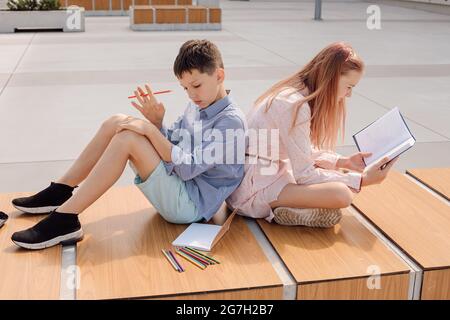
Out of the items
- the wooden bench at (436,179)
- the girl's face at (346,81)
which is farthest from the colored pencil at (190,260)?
the wooden bench at (436,179)

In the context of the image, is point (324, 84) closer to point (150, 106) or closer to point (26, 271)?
point (150, 106)

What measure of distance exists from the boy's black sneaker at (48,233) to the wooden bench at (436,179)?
207cm

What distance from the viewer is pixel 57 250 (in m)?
2.68

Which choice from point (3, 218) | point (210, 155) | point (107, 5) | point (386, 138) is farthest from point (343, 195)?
point (107, 5)

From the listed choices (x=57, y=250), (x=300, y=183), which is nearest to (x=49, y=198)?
(x=57, y=250)

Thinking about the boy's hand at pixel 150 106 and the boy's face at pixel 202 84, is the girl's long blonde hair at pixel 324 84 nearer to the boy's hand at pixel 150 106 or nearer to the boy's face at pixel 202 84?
the boy's face at pixel 202 84

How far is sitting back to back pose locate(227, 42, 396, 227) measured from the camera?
274cm

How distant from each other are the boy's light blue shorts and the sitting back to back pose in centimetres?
27

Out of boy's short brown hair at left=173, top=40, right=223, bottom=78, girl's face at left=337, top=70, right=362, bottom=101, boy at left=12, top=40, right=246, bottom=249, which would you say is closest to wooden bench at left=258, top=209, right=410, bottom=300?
boy at left=12, top=40, right=246, bottom=249

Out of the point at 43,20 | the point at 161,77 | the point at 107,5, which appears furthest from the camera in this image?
the point at 107,5

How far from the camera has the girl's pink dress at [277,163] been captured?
8.99 ft

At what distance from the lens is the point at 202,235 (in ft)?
9.14

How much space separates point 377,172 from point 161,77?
5.56 meters
